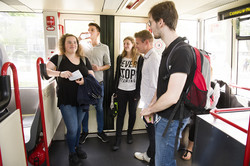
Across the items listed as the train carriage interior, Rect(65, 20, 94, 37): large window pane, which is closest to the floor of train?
the train carriage interior

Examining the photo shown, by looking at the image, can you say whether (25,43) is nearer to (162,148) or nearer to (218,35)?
(162,148)

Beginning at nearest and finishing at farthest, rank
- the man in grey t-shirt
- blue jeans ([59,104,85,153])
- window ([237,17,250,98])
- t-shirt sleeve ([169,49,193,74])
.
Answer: t-shirt sleeve ([169,49,193,74]), blue jeans ([59,104,85,153]), window ([237,17,250,98]), the man in grey t-shirt

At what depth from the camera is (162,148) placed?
1512mm

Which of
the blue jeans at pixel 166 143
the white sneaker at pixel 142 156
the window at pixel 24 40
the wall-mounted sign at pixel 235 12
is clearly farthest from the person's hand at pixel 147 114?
the window at pixel 24 40

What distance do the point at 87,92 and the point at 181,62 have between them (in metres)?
1.54

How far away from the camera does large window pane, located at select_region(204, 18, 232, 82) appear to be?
10.4ft

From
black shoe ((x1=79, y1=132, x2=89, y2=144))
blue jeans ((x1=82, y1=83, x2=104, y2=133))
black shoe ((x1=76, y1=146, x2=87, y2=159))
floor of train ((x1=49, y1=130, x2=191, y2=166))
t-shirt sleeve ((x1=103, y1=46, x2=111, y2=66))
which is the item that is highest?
t-shirt sleeve ((x1=103, y1=46, x2=111, y2=66))

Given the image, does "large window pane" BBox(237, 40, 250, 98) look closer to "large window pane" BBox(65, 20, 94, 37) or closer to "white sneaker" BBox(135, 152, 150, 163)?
"white sneaker" BBox(135, 152, 150, 163)

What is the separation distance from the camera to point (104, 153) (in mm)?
3004

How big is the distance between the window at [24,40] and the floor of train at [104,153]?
136 centimetres

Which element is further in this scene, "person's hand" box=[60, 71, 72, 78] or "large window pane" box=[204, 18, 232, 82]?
"large window pane" box=[204, 18, 232, 82]

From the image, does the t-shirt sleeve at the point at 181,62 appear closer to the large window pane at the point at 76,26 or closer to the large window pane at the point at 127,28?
the large window pane at the point at 127,28

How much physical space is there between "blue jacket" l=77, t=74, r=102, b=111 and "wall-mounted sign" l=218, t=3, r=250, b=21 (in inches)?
90.0

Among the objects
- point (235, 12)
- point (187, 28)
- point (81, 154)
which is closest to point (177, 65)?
point (235, 12)
